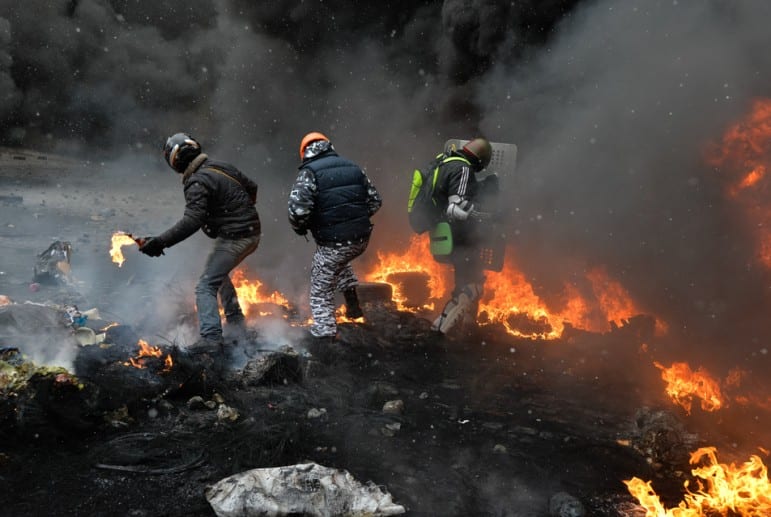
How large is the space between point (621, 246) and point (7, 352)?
644 centimetres

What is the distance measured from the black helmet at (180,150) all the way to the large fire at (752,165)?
5500 mm

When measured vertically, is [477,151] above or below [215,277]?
above

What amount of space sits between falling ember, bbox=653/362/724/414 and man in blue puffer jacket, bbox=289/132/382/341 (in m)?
3.35

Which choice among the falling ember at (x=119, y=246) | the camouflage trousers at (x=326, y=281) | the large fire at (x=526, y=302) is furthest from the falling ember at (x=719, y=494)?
the falling ember at (x=119, y=246)

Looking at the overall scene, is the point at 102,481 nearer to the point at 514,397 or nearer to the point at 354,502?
the point at 354,502

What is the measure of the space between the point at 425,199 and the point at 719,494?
152 inches

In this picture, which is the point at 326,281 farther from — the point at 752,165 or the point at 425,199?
the point at 752,165

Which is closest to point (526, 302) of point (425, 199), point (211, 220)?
point (425, 199)

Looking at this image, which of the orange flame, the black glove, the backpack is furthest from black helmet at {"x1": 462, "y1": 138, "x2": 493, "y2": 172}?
the orange flame

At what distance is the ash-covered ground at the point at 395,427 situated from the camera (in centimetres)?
291

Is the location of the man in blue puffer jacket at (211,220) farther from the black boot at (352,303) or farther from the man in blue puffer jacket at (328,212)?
the black boot at (352,303)

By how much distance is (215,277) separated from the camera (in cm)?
496

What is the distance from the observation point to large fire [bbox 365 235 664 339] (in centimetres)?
631

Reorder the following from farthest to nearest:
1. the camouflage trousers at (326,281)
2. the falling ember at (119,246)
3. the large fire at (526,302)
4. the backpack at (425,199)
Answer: the falling ember at (119,246)
the large fire at (526,302)
the backpack at (425,199)
the camouflage trousers at (326,281)
